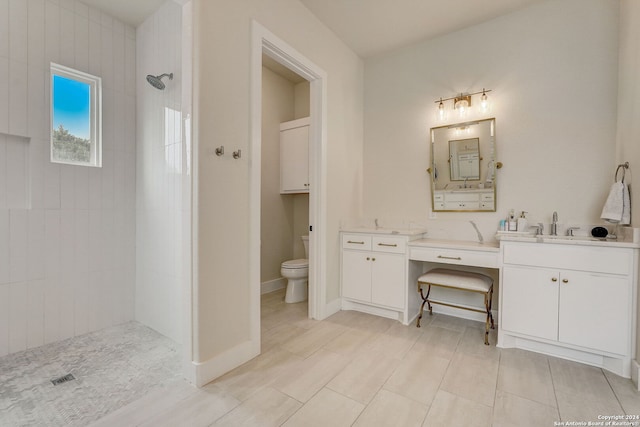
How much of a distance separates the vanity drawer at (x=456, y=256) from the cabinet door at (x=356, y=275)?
1.56 ft

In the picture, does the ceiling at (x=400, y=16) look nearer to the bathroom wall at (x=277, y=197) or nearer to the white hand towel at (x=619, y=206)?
the bathroom wall at (x=277, y=197)

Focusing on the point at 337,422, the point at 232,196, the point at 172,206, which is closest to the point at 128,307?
the point at 172,206

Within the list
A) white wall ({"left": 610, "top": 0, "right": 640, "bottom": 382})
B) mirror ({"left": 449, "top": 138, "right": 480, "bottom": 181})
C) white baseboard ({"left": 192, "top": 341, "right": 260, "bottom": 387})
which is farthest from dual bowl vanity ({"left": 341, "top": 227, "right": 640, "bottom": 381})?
white baseboard ({"left": 192, "top": 341, "right": 260, "bottom": 387})

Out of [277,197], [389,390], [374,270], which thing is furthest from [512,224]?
[277,197]

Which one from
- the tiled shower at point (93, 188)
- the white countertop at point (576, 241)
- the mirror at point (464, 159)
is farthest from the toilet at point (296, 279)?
the white countertop at point (576, 241)

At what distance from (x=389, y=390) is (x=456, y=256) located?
1.31 metres

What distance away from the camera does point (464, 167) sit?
9.43 ft

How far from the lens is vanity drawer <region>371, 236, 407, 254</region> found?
2740 millimetres

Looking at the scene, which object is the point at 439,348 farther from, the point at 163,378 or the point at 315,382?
the point at 163,378

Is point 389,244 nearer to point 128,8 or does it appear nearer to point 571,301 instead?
point 571,301

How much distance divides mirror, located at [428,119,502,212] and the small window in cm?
323

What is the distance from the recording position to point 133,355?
2.13 m

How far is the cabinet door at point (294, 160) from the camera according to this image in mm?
3686

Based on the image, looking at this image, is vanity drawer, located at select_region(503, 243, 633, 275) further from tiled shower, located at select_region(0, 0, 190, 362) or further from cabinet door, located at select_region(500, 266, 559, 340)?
tiled shower, located at select_region(0, 0, 190, 362)
